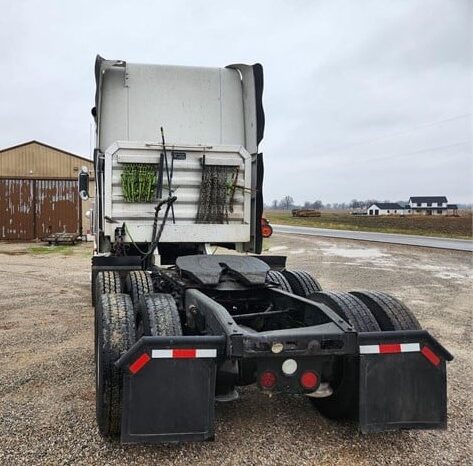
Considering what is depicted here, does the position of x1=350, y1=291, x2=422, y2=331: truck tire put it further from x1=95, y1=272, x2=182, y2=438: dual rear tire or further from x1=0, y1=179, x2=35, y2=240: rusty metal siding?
x1=0, y1=179, x2=35, y2=240: rusty metal siding

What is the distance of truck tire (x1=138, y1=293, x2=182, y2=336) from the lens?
3.34 metres

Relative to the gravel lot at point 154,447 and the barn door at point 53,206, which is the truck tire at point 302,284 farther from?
the barn door at point 53,206

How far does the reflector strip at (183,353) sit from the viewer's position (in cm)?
297

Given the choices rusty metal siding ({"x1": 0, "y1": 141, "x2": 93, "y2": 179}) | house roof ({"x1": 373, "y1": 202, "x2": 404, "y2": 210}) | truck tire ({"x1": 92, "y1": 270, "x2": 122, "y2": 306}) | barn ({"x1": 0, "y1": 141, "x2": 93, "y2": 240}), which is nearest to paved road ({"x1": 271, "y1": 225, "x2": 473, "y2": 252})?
barn ({"x1": 0, "y1": 141, "x2": 93, "y2": 240})

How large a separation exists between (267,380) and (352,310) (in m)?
0.92

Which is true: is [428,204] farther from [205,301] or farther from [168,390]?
[168,390]

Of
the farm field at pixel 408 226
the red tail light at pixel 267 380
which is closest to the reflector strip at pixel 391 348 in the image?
the red tail light at pixel 267 380

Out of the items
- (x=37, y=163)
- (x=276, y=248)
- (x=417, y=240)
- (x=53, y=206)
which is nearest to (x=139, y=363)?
(x=276, y=248)

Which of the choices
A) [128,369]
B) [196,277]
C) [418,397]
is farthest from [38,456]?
[418,397]

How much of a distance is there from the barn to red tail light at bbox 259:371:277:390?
1952 centimetres

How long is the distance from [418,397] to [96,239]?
490cm

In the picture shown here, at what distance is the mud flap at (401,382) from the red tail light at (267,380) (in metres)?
0.54

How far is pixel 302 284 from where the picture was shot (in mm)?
5527

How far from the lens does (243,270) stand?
443 centimetres
